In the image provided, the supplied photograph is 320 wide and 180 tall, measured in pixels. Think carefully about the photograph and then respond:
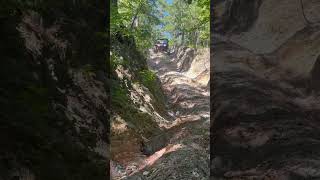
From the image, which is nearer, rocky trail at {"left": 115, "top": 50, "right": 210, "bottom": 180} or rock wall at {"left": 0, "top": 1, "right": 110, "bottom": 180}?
rock wall at {"left": 0, "top": 1, "right": 110, "bottom": 180}

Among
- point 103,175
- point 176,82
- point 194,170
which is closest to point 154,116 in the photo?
point 194,170

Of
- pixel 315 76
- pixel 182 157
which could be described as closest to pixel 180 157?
pixel 182 157

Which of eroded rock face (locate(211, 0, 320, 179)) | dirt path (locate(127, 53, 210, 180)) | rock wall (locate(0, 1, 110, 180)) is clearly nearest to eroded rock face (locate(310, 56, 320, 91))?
eroded rock face (locate(211, 0, 320, 179))

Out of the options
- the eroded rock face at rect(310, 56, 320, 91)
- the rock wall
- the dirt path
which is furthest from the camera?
the dirt path

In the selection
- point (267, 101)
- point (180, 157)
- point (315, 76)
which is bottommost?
point (180, 157)

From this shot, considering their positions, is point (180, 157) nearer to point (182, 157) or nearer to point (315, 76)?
point (182, 157)

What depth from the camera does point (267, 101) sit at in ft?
11.5

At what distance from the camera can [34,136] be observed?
132 inches

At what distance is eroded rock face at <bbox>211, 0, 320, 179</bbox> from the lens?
3.43m

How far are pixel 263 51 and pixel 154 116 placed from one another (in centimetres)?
1092

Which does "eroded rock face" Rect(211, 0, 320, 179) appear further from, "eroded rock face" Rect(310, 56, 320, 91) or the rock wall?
the rock wall

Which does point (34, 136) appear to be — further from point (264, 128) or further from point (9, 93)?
point (264, 128)

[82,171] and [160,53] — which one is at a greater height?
[160,53]

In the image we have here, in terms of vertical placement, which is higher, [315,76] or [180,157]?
[315,76]
